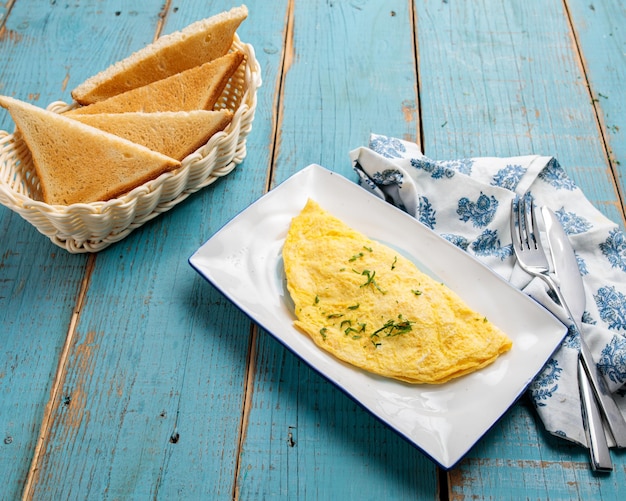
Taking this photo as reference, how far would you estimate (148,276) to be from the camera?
1.73 metres

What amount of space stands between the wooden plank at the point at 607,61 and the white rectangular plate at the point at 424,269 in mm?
703

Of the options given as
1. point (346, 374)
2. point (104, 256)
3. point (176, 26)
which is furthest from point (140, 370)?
point (176, 26)

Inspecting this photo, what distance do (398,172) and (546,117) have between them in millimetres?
652

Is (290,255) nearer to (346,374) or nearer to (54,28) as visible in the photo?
(346,374)

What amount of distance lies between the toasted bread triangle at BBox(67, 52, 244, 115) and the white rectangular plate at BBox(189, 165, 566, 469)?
38cm

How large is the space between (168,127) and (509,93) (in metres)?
→ 1.18

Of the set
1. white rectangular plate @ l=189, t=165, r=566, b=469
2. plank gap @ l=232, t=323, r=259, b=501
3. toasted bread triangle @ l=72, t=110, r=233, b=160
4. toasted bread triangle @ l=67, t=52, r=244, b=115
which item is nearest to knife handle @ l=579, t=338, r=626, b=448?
white rectangular plate @ l=189, t=165, r=566, b=469

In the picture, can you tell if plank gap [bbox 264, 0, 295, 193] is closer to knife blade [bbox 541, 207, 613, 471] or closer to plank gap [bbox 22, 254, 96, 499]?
plank gap [bbox 22, 254, 96, 499]

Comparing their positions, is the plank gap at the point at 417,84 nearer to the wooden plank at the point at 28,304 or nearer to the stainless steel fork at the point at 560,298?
the stainless steel fork at the point at 560,298

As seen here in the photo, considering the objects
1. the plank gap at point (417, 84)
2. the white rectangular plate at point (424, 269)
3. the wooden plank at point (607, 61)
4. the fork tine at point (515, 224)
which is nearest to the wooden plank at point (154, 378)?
the white rectangular plate at point (424, 269)

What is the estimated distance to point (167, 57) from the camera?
195 cm

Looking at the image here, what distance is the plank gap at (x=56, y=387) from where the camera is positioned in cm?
141

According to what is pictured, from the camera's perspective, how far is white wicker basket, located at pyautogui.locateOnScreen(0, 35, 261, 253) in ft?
5.10

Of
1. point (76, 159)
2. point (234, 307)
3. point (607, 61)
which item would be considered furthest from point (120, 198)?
point (607, 61)
